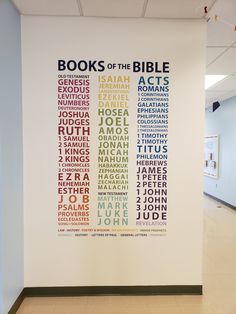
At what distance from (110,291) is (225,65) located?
339cm

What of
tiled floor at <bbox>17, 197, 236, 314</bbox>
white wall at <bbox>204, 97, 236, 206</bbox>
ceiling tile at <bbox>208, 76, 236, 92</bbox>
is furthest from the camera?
white wall at <bbox>204, 97, 236, 206</bbox>

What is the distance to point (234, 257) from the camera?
370cm
